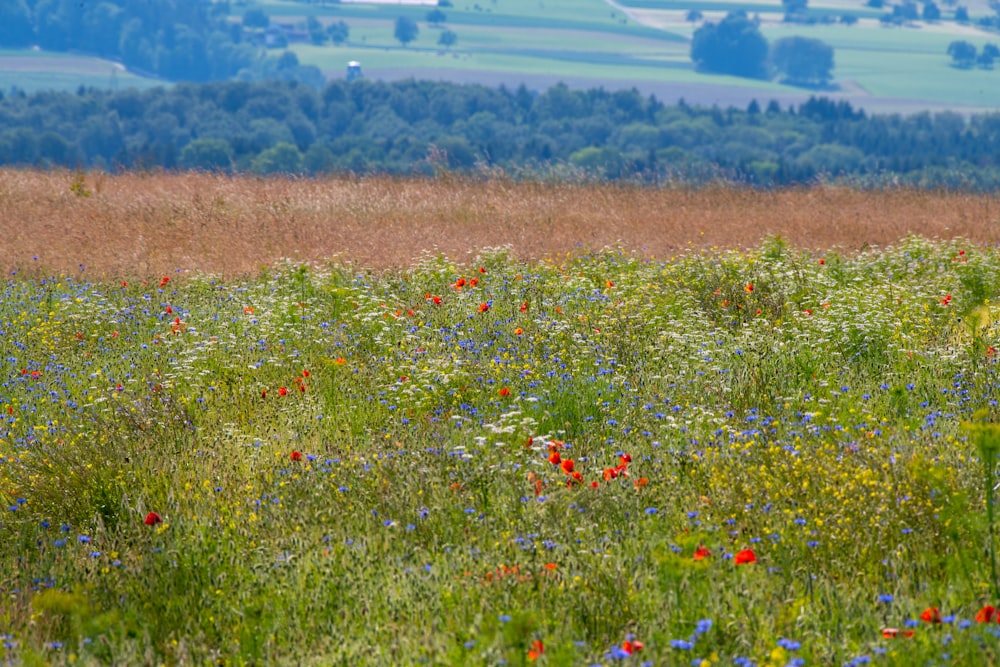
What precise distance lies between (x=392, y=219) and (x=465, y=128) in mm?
136801

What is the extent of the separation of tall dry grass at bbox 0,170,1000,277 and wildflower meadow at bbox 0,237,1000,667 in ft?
12.6

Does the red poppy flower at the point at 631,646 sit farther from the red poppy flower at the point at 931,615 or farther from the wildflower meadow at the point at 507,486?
the red poppy flower at the point at 931,615

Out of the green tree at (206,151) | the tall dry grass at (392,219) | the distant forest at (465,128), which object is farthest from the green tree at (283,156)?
the tall dry grass at (392,219)

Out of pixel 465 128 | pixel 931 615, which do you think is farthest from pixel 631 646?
pixel 465 128

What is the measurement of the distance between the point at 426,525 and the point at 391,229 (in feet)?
32.1

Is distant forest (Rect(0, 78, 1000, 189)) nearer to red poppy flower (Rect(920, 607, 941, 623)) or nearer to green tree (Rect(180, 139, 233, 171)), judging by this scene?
green tree (Rect(180, 139, 233, 171))

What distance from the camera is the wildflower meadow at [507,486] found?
406 cm

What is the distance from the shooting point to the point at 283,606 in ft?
14.8

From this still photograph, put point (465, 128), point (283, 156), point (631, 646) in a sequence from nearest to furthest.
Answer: point (631, 646) < point (283, 156) < point (465, 128)

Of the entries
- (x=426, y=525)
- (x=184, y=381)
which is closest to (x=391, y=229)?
(x=184, y=381)

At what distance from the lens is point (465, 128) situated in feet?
492

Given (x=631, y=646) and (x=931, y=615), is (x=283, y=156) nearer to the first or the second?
(x=631, y=646)

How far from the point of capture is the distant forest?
387 feet

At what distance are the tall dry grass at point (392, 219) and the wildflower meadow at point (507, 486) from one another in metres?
3.84
